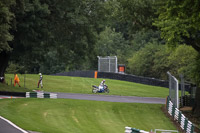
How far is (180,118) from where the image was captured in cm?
2303

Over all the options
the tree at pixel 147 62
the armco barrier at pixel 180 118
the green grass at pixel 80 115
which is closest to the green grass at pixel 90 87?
the green grass at pixel 80 115

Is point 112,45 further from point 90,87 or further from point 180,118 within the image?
point 180,118

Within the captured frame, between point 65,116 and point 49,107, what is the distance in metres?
3.10

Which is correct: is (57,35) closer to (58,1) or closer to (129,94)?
(58,1)

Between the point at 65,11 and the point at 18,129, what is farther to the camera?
the point at 65,11

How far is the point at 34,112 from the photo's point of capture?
22.4 metres

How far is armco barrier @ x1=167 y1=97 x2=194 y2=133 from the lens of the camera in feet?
66.2

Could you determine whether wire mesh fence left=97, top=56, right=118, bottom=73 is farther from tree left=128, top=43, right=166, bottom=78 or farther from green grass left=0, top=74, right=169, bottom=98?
tree left=128, top=43, right=166, bottom=78

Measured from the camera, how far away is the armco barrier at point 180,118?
2019 centimetres

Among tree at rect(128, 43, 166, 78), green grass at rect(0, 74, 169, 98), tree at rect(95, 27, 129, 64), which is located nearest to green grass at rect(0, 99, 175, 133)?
green grass at rect(0, 74, 169, 98)

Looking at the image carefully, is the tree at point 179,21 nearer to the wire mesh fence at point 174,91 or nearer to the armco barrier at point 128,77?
the wire mesh fence at point 174,91

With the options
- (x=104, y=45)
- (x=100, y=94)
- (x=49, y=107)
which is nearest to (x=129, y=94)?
(x=100, y=94)

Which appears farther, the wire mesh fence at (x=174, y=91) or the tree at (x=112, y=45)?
the tree at (x=112, y=45)

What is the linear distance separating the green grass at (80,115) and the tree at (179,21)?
4573 mm
